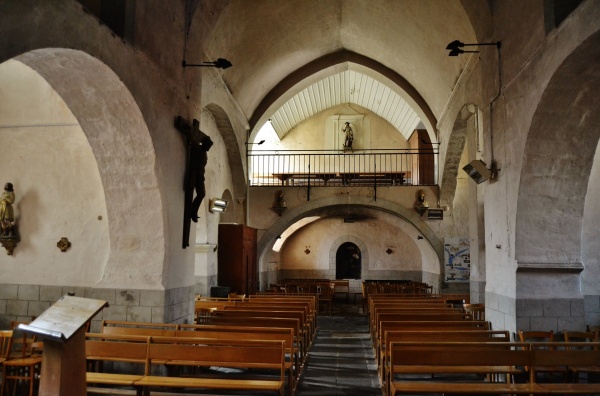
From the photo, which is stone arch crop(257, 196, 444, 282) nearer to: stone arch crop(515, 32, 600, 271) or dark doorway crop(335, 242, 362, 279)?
dark doorway crop(335, 242, 362, 279)

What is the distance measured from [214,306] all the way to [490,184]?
506cm

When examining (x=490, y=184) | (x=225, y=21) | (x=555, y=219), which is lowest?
(x=555, y=219)

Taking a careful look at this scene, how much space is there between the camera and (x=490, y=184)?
7.46m

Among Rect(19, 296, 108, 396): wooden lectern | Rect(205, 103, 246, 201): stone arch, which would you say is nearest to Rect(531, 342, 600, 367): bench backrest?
Rect(19, 296, 108, 396): wooden lectern

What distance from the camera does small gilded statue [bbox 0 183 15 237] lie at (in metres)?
6.76

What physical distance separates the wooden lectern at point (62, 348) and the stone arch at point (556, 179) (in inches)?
199

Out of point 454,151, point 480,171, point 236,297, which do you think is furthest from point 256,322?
point 454,151

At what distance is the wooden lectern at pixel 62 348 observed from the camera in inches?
105

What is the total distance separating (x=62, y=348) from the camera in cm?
275

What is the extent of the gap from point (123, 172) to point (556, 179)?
520cm

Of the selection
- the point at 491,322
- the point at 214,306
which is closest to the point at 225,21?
the point at 214,306

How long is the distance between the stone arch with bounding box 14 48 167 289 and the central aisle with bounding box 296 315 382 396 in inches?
87.6

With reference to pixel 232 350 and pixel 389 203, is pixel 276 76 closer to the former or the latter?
pixel 389 203

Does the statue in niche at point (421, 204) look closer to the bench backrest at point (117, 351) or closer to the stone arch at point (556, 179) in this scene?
the stone arch at point (556, 179)
